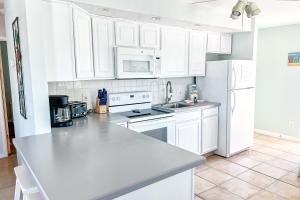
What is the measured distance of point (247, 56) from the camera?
4.20 m

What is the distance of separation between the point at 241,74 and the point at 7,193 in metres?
3.84

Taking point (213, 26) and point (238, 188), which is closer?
point (238, 188)

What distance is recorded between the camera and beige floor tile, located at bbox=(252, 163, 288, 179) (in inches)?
126

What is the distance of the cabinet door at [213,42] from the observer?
4.04 metres

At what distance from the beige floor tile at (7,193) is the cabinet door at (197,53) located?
3087 mm

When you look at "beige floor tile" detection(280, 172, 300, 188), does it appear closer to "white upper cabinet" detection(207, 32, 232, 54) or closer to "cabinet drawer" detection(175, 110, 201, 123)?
"cabinet drawer" detection(175, 110, 201, 123)

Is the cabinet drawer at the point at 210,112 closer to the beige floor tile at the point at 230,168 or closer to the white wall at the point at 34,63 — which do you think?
the beige floor tile at the point at 230,168

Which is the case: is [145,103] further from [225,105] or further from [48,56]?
[48,56]

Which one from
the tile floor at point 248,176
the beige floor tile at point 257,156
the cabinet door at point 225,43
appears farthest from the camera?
the cabinet door at point 225,43

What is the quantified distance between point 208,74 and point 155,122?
62.4 inches

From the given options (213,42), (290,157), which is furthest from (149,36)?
(290,157)

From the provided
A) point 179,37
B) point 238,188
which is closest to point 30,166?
point 238,188

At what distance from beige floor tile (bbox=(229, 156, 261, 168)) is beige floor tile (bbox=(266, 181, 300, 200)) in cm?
59

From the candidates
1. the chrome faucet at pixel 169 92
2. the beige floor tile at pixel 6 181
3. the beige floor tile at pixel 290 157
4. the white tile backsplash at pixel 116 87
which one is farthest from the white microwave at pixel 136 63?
the beige floor tile at pixel 290 157
